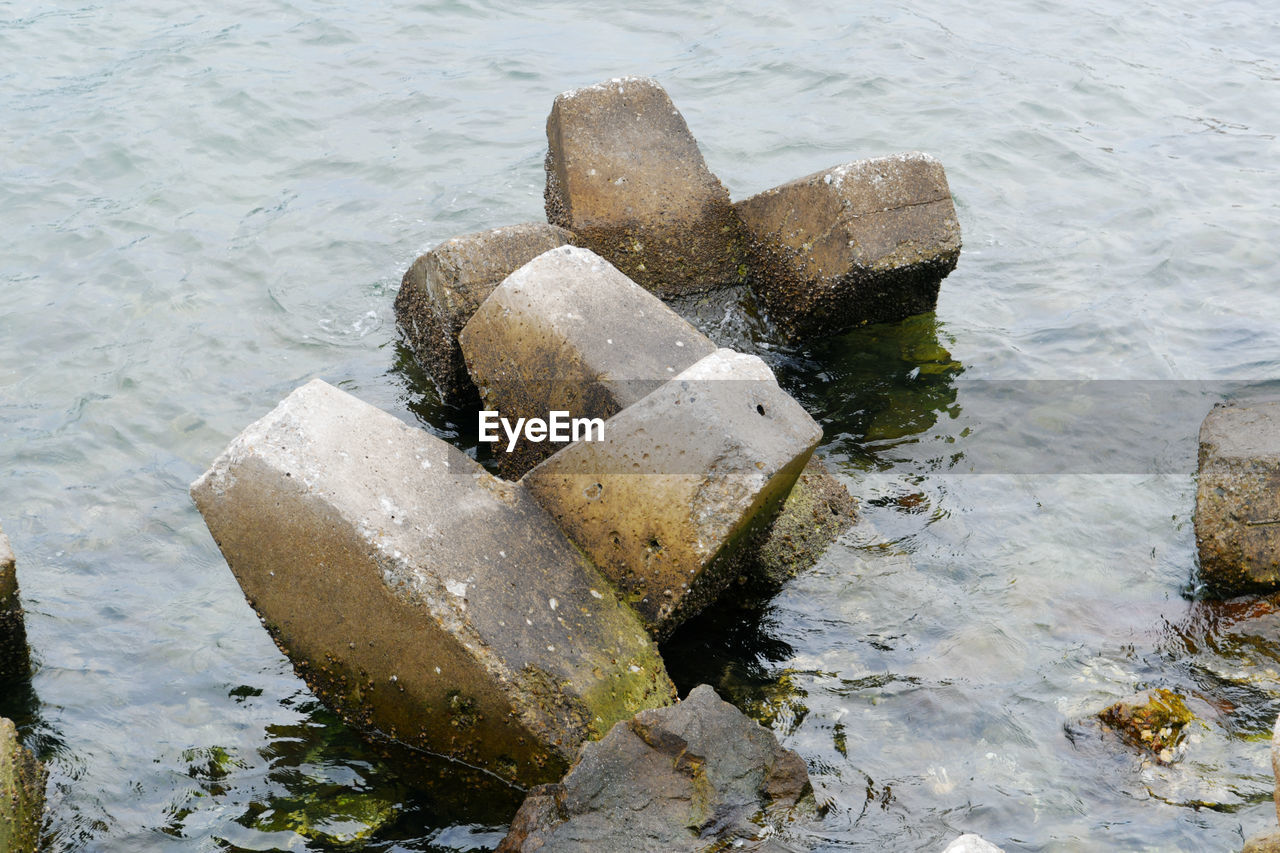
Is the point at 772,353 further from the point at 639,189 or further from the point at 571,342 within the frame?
the point at 571,342

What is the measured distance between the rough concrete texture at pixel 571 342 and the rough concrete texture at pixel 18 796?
90.5 inches

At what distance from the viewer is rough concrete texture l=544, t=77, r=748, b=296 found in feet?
21.8

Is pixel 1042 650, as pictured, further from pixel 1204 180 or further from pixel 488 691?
pixel 1204 180

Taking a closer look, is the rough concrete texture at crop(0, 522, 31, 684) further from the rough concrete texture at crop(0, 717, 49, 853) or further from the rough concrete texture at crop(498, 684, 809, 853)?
the rough concrete texture at crop(498, 684, 809, 853)

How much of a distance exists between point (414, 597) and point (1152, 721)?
9.40 ft

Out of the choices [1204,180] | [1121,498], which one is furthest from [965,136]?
[1121,498]

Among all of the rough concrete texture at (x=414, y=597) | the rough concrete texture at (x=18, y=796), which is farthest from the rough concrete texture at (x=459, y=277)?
the rough concrete texture at (x=18, y=796)

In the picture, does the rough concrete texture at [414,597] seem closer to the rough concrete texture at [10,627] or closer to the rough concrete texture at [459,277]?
the rough concrete texture at [10,627]

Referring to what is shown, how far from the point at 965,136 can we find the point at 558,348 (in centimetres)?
658

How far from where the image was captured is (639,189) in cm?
668

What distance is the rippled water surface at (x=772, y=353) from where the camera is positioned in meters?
4.30

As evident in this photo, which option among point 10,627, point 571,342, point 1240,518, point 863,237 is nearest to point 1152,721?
point 1240,518

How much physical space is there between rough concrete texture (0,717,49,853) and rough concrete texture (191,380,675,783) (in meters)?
0.98

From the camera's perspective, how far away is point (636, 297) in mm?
5043
